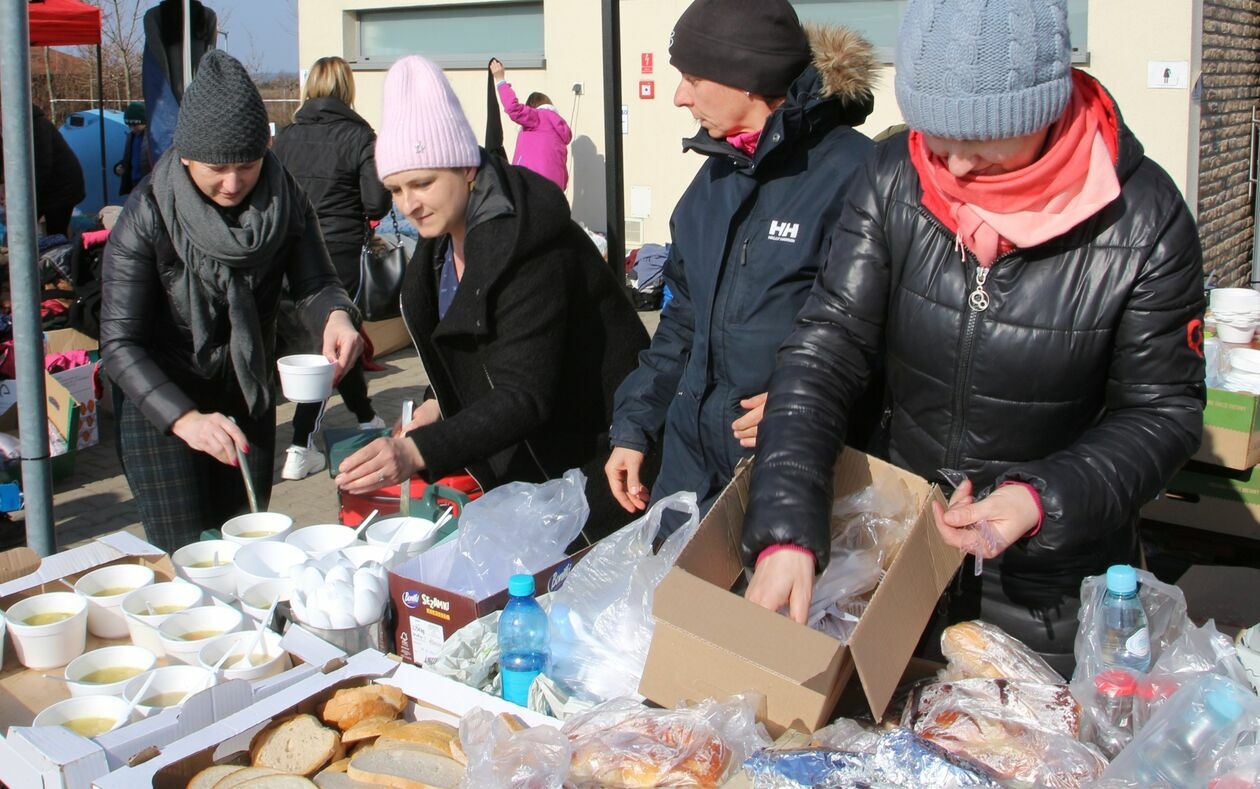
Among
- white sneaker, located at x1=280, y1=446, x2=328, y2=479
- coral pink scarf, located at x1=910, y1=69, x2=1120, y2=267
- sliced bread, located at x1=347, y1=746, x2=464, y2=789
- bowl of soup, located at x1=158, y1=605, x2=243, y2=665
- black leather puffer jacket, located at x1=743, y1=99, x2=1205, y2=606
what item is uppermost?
coral pink scarf, located at x1=910, y1=69, x2=1120, y2=267

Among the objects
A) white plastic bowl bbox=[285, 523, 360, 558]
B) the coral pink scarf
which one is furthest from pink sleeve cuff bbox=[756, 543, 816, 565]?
white plastic bowl bbox=[285, 523, 360, 558]

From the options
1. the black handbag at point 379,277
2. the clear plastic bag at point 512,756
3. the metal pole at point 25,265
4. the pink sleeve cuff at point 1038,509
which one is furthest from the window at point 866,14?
the clear plastic bag at point 512,756

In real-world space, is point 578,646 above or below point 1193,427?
below

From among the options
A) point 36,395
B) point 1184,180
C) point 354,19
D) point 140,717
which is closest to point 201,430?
point 36,395

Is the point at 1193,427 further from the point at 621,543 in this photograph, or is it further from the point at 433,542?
the point at 433,542

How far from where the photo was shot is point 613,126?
161 inches

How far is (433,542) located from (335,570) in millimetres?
345

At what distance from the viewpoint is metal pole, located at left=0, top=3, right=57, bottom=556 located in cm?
267

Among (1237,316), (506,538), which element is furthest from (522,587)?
(1237,316)

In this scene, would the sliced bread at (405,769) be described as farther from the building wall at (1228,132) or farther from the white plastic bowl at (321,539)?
the building wall at (1228,132)

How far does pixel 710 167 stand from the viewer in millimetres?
2551

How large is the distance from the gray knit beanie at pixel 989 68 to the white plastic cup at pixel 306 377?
184 cm

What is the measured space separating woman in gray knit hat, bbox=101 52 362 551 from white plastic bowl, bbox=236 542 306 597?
444mm

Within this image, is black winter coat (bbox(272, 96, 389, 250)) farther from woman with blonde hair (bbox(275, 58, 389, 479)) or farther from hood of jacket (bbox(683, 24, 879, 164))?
hood of jacket (bbox(683, 24, 879, 164))
